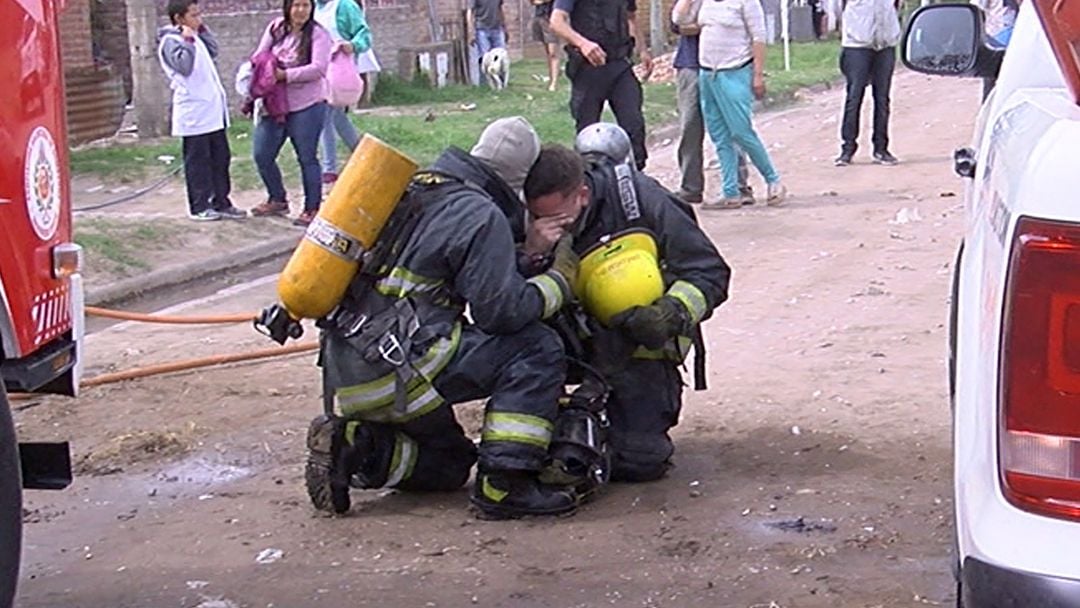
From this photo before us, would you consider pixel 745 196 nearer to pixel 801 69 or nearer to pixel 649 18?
pixel 801 69

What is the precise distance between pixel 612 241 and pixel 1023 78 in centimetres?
214

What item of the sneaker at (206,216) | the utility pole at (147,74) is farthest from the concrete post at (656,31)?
the sneaker at (206,216)

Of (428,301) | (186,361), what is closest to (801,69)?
(186,361)

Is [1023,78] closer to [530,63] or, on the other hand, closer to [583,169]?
[583,169]

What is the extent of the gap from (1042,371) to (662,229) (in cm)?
332

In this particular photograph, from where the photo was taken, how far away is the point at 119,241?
10.7 meters

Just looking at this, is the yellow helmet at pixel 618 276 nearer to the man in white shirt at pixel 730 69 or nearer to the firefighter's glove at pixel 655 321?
the firefighter's glove at pixel 655 321

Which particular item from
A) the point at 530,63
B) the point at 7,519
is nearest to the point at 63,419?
the point at 7,519

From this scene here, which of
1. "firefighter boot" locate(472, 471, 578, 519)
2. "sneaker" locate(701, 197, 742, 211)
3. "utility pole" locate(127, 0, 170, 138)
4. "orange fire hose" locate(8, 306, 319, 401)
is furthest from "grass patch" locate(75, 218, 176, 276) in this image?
"firefighter boot" locate(472, 471, 578, 519)

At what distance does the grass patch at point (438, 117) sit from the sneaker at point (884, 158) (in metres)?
2.76

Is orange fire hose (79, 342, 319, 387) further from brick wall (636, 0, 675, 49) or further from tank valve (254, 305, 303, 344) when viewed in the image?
brick wall (636, 0, 675, 49)

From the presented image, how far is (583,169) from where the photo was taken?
5.55 metres

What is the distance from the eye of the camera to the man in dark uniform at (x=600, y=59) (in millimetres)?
10719

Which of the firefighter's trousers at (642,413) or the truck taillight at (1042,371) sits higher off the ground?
the truck taillight at (1042,371)
